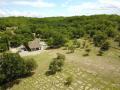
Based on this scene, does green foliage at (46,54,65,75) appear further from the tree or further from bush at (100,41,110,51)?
the tree

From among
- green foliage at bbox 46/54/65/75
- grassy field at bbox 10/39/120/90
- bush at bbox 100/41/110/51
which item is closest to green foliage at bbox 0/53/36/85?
grassy field at bbox 10/39/120/90

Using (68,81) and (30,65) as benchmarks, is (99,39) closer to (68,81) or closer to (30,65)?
(68,81)

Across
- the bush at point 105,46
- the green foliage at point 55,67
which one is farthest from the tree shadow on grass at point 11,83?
the bush at point 105,46

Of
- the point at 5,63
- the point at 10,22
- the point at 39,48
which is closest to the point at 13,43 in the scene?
the point at 39,48

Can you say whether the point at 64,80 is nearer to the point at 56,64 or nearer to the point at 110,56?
the point at 56,64

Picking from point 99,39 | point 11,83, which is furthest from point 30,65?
point 99,39

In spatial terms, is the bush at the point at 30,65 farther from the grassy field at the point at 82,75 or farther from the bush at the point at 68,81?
the bush at the point at 68,81
